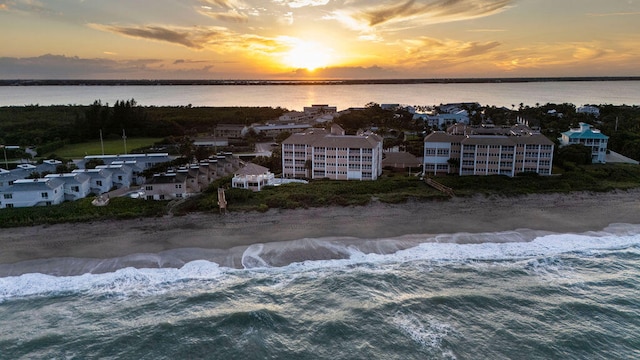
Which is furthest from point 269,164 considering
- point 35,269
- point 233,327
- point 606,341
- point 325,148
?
point 606,341

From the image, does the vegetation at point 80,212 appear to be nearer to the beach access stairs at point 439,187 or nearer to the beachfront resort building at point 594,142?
the beach access stairs at point 439,187

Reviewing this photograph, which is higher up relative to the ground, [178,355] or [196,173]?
[196,173]

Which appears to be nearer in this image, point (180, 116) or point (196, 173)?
point (196, 173)

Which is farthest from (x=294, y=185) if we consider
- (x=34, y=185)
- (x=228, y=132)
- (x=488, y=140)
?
(x=228, y=132)

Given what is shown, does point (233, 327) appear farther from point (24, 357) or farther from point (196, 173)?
point (196, 173)

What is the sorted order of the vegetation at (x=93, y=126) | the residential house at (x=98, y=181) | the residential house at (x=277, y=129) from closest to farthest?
the residential house at (x=98, y=181) → the vegetation at (x=93, y=126) → the residential house at (x=277, y=129)

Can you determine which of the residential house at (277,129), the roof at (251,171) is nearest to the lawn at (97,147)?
the residential house at (277,129)
